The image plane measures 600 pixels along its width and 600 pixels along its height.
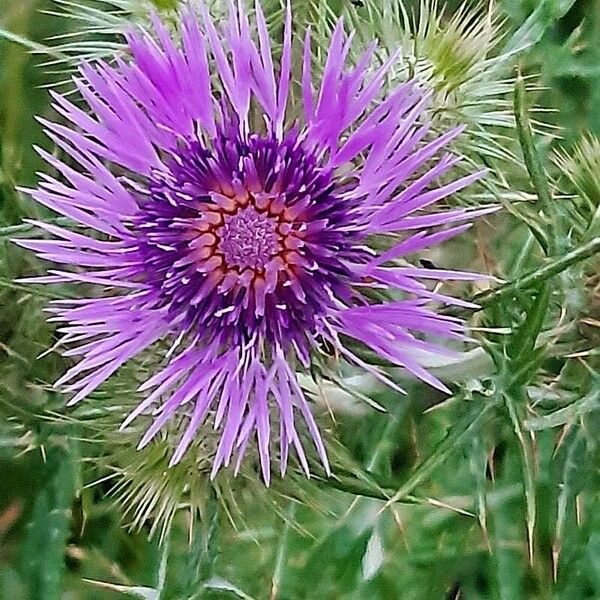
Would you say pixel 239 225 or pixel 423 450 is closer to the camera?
pixel 239 225

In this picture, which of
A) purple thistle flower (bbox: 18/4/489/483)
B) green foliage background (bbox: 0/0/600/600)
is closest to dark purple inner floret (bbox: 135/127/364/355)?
purple thistle flower (bbox: 18/4/489/483)

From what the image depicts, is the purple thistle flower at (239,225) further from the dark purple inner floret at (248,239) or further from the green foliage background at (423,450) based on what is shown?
the green foliage background at (423,450)

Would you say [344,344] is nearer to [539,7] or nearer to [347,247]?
[347,247]

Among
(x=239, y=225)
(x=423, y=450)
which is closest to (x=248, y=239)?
(x=239, y=225)

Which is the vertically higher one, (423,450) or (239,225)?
(239,225)

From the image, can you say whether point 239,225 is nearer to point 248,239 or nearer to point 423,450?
point 248,239

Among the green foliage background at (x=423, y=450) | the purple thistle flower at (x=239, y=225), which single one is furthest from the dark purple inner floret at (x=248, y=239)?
the green foliage background at (x=423, y=450)

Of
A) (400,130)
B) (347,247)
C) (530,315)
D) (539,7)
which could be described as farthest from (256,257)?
(539,7)
